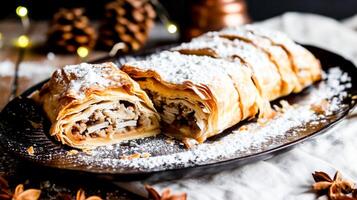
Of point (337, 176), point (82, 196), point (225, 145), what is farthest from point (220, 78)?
point (82, 196)

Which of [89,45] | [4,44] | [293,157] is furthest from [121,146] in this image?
[4,44]

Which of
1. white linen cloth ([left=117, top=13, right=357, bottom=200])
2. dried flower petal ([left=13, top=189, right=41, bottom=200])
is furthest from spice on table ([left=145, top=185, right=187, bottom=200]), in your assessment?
dried flower petal ([left=13, top=189, right=41, bottom=200])

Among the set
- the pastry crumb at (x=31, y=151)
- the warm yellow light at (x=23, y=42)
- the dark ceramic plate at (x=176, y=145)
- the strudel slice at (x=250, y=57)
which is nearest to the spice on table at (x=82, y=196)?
the dark ceramic plate at (x=176, y=145)

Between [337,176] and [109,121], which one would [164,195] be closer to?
[109,121]

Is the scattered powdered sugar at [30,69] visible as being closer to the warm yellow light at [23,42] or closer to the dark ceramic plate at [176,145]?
the warm yellow light at [23,42]

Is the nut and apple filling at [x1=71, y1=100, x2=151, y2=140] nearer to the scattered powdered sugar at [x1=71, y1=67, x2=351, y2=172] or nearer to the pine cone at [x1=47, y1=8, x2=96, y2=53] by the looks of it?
the scattered powdered sugar at [x1=71, y1=67, x2=351, y2=172]
